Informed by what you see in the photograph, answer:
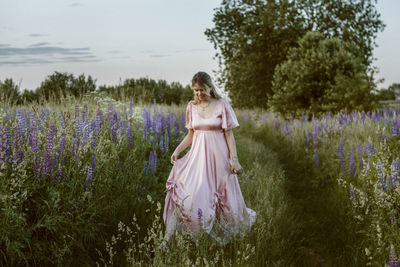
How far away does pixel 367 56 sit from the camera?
19578 millimetres

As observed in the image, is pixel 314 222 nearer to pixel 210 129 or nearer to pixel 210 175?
pixel 210 175

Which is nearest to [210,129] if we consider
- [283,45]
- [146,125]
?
[146,125]

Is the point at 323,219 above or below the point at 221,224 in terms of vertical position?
below

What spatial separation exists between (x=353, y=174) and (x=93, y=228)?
4.53 metres

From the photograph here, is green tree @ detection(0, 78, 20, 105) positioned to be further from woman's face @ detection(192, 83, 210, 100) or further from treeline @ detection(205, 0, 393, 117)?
treeline @ detection(205, 0, 393, 117)

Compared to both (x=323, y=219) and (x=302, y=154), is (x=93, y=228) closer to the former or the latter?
(x=323, y=219)

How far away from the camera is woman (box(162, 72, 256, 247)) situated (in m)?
4.16

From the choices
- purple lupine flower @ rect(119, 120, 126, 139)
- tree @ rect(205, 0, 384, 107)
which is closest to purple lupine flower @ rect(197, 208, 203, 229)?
purple lupine flower @ rect(119, 120, 126, 139)

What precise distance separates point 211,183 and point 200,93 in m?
1.11

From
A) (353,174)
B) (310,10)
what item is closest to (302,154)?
(353,174)

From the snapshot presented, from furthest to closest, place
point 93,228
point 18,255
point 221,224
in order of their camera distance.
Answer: point 221,224
point 93,228
point 18,255

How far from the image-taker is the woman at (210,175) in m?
4.16

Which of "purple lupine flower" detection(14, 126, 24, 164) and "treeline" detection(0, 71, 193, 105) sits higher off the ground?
"treeline" detection(0, 71, 193, 105)

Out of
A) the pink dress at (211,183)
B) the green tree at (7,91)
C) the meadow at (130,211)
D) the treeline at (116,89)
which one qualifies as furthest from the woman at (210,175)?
the treeline at (116,89)
